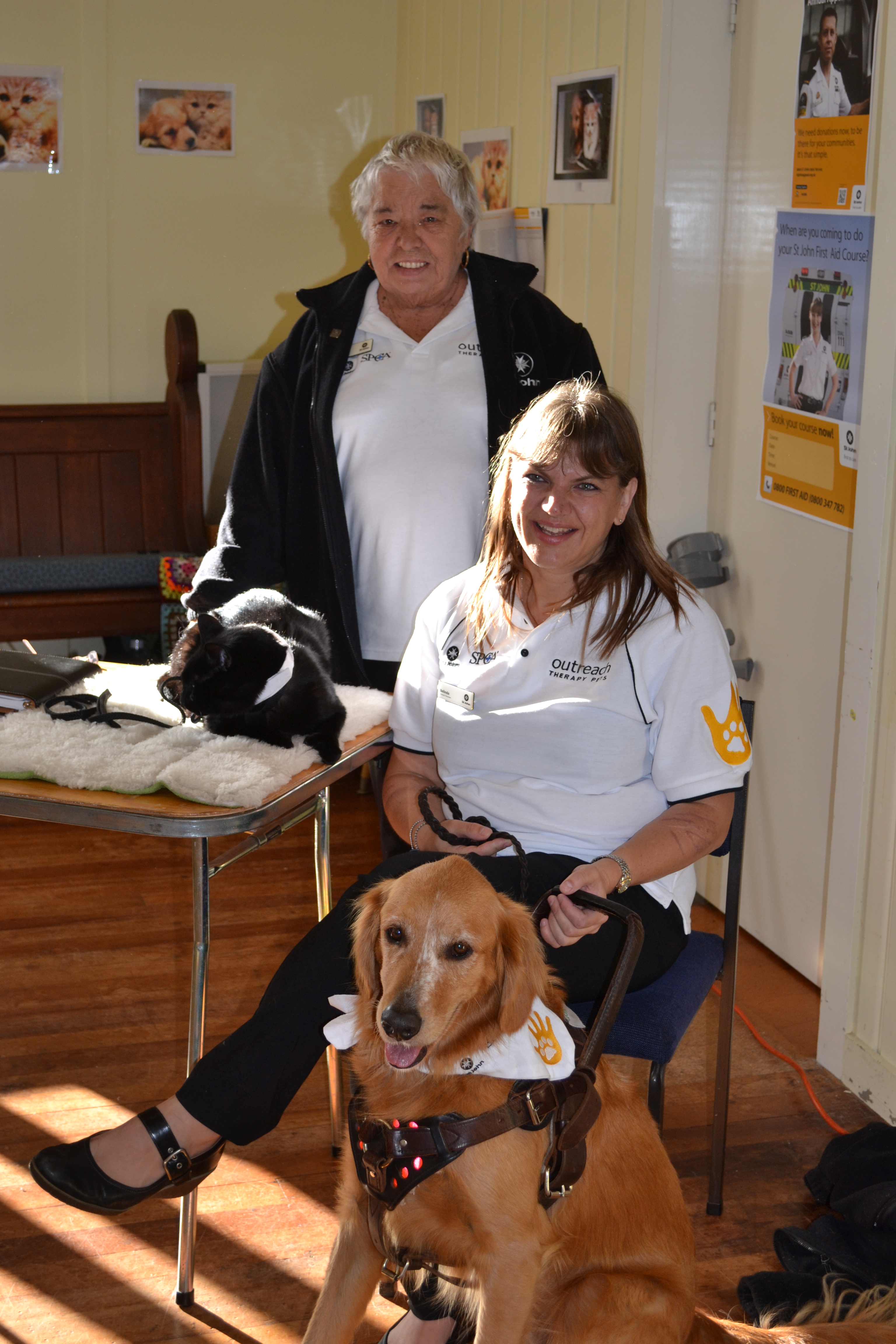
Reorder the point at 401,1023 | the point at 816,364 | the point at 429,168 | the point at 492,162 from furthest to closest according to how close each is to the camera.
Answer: the point at 492,162, the point at 816,364, the point at 429,168, the point at 401,1023

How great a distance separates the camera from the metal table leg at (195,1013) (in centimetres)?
179

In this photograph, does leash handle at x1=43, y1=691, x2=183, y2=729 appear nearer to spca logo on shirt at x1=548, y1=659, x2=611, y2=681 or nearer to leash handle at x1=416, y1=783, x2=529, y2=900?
leash handle at x1=416, y1=783, x2=529, y2=900

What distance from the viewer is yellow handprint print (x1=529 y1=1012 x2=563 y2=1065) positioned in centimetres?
144

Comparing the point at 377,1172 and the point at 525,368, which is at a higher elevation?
the point at 525,368

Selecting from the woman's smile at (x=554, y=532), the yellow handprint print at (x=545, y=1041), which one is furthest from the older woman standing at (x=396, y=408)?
the yellow handprint print at (x=545, y=1041)

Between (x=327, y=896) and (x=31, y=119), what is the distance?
3.96 metres

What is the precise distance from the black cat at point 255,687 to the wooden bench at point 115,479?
2892 millimetres

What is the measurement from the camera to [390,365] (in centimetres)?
244

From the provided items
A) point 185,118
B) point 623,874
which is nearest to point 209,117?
point 185,118

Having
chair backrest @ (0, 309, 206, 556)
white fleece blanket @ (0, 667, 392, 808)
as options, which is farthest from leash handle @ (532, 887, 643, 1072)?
chair backrest @ (0, 309, 206, 556)

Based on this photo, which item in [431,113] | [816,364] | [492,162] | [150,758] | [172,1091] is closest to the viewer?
[150,758]

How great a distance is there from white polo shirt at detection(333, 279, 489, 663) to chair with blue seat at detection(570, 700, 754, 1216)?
0.69 m

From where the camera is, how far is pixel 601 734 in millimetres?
1793

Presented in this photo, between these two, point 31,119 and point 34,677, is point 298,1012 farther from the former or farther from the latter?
point 31,119
